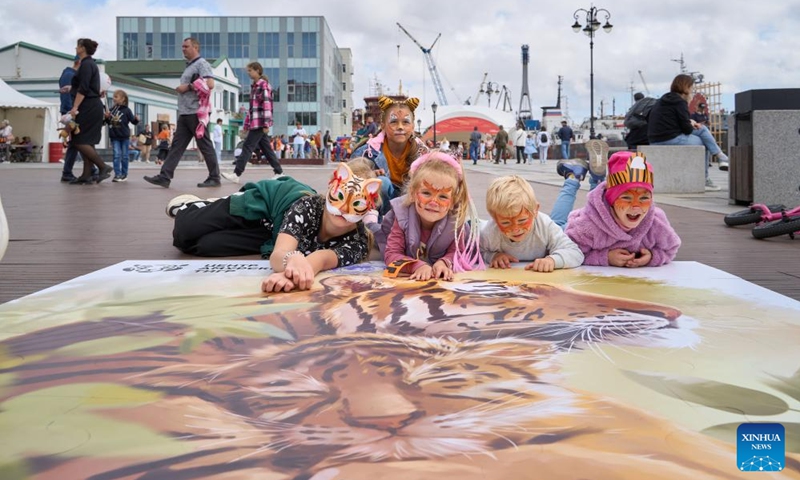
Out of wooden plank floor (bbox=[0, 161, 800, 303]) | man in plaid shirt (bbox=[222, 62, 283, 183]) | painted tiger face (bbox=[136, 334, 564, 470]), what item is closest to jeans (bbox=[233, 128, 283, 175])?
man in plaid shirt (bbox=[222, 62, 283, 183])

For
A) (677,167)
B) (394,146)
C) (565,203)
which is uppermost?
(677,167)

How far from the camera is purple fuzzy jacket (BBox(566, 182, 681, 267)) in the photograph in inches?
148

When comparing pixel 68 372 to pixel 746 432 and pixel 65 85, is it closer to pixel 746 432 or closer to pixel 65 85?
pixel 746 432

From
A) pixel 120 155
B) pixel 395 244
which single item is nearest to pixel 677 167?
pixel 395 244

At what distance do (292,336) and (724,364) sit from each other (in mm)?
1370

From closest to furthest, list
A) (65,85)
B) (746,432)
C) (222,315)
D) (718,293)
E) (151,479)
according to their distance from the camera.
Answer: (151,479)
(746,432)
(222,315)
(718,293)
(65,85)

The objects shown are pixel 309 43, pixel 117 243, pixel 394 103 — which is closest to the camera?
pixel 394 103

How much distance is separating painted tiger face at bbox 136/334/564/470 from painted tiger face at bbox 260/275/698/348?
16 cm

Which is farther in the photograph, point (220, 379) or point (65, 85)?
point (65, 85)

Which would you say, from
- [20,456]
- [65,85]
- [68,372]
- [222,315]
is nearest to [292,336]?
[222,315]

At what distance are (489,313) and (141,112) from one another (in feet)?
117

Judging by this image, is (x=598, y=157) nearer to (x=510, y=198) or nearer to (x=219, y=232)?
(x=510, y=198)

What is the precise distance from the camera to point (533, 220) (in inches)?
145

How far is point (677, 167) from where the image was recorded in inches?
394
